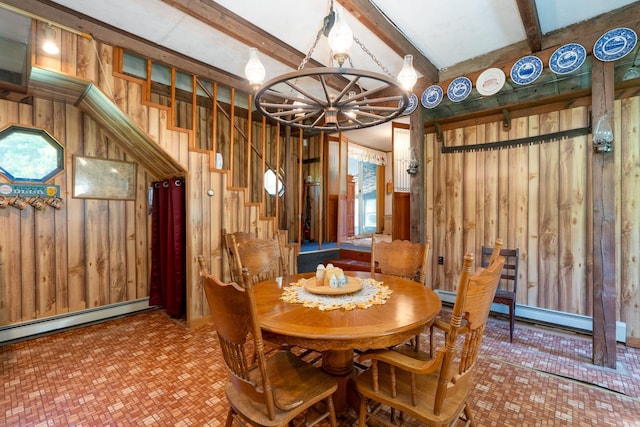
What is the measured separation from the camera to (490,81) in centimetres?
286

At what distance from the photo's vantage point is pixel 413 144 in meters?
3.51

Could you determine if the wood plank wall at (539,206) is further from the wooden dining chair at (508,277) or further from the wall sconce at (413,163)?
the wall sconce at (413,163)

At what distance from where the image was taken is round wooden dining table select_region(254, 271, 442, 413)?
4.30 feet

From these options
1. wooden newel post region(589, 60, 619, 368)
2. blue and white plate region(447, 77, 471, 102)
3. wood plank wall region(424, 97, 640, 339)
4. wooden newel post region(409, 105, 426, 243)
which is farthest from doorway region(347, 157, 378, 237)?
wooden newel post region(589, 60, 619, 368)

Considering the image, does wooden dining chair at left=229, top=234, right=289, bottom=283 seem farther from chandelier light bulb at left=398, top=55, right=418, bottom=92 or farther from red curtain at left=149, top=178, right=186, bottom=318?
chandelier light bulb at left=398, top=55, right=418, bottom=92

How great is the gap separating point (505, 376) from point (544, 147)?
Answer: 2462 mm

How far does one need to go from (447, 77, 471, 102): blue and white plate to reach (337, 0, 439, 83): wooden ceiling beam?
1.03 ft

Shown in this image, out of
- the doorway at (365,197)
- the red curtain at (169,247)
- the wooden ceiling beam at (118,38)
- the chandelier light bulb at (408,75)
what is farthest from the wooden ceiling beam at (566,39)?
the doorway at (365,197)

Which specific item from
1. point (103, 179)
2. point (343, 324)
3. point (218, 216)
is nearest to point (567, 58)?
point (343, 324)

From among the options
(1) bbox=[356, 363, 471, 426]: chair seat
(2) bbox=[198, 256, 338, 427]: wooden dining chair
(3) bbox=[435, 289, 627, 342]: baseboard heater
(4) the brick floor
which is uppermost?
(2) bbox=[198, 256, 338, 427]: wooden dining chair

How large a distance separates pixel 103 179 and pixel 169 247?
1.14 meters

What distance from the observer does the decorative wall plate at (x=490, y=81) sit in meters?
2.81

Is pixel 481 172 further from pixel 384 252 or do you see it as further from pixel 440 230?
pixel 384 252

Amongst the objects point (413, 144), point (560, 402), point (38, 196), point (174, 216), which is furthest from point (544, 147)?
point (38, 196)
